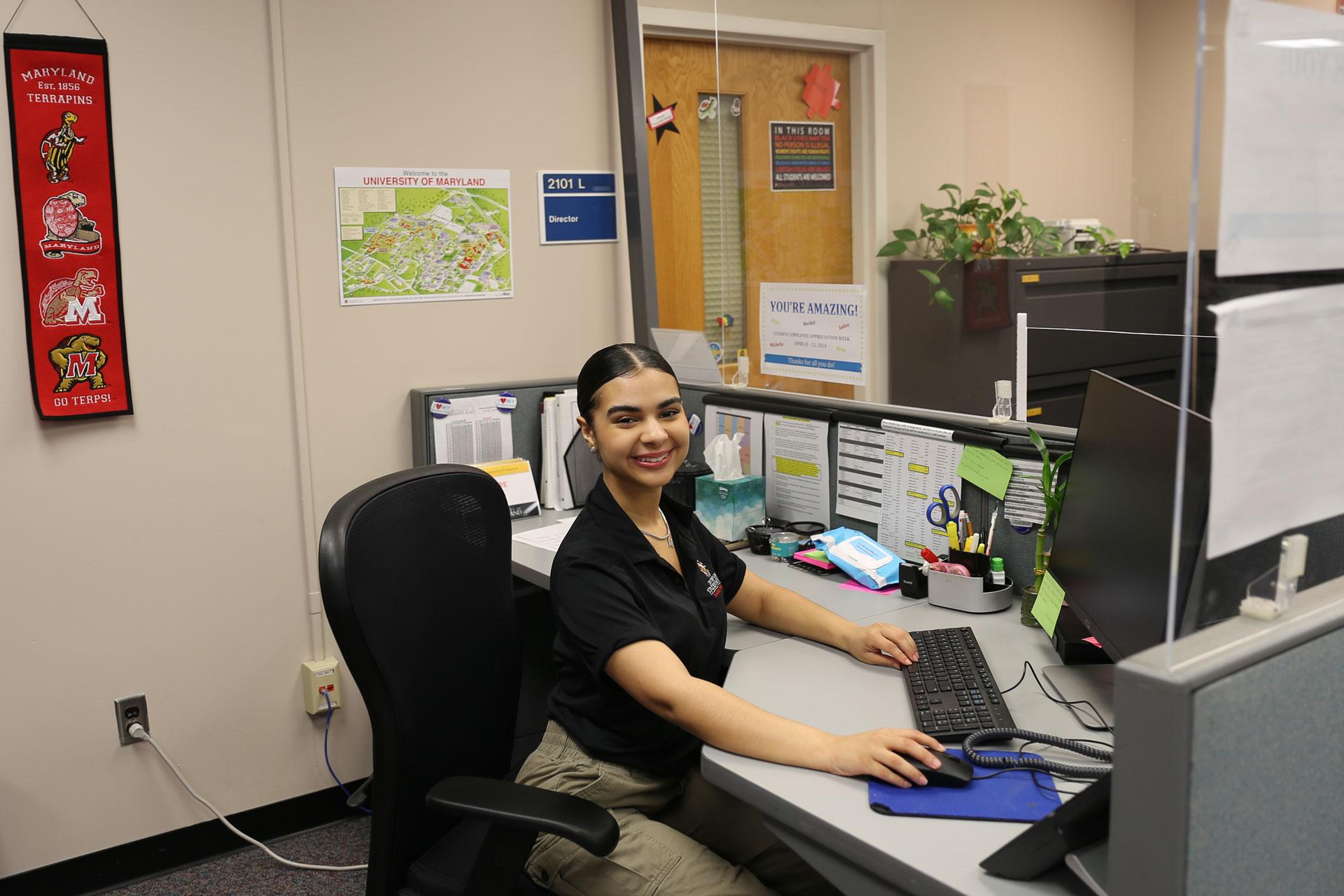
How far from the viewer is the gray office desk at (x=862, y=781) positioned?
41.1 inches

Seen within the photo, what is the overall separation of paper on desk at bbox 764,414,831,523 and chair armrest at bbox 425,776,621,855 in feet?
3.57

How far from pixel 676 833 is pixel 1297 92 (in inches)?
42.3

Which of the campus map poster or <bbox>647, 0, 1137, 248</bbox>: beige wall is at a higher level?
<bbox>647, 0, 1137, 248</bbox>: beige wall

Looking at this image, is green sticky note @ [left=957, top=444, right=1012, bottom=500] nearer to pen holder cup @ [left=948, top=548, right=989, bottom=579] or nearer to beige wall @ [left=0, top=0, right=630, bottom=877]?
pen holder cup @ [left=948, top=548, right=989, bottom=579]

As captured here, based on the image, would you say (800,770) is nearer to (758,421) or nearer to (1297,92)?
(1297,92)

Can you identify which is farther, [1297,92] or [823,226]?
[823,226]

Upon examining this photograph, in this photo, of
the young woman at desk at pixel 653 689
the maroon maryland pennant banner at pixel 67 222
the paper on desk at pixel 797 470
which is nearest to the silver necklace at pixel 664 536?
the young woman at desk at pixel 653 689

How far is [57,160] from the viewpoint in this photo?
2.15m

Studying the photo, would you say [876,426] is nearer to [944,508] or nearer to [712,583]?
[944,508]

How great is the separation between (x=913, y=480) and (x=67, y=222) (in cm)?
175

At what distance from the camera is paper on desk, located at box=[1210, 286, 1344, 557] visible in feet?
2.51

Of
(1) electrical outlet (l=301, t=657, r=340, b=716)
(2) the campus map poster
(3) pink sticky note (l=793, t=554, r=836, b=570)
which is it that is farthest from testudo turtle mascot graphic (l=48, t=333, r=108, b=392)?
(3) pink sticky note (l=793, t=554, r=836, b=570)

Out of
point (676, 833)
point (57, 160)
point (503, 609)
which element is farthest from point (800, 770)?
point (57, 160)

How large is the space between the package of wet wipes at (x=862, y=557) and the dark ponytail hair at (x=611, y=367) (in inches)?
23.5
